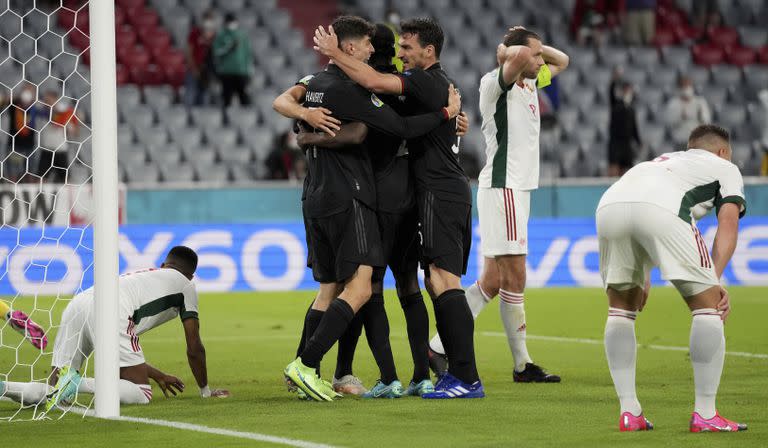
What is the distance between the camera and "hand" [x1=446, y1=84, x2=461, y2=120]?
24.7 feet

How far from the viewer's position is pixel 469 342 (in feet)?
24.1

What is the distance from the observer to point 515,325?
340 inches

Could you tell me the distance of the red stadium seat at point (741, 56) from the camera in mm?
25547

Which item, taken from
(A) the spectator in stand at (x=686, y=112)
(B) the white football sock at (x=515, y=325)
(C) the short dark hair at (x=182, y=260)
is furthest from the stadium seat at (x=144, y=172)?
(C) the short dark hair at (x=182, y=260)

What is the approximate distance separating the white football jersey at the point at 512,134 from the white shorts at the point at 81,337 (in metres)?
2.64

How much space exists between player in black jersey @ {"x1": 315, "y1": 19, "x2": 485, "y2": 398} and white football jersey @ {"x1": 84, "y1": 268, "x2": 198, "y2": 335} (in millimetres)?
1392

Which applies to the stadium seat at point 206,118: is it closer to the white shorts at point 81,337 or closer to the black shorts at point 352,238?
the white shorts at point 81,337

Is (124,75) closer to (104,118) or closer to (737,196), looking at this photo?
(104,118)

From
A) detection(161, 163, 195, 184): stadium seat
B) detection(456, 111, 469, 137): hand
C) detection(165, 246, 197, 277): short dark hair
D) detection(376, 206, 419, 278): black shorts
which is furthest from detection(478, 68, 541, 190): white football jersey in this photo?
detection(161, 163, 195, 184): stadium seat

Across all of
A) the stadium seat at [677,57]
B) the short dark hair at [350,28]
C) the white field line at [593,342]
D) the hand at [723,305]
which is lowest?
the white field line at [593,342]

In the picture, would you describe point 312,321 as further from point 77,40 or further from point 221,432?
point 77,40

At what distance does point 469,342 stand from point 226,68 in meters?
15.1

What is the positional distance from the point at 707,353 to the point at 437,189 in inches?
81.6

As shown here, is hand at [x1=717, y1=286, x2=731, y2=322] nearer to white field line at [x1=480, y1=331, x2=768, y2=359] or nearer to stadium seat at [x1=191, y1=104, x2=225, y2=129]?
white field line at [x1=480, y1=331, x2=768, y2=359]
